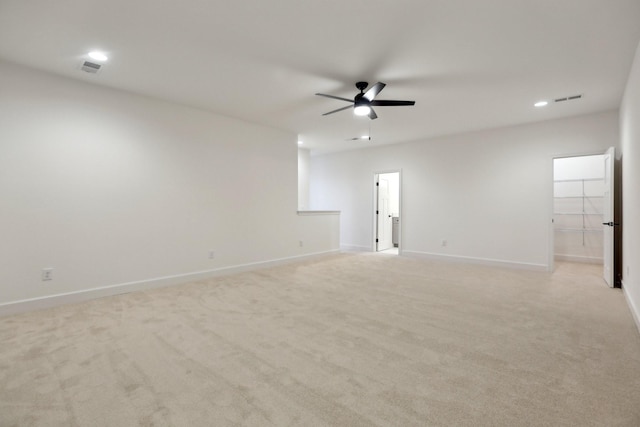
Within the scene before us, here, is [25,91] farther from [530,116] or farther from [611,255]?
[611,255]

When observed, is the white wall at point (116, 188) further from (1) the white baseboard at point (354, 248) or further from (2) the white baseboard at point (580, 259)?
(2) the white baseboard at point (580, 259)

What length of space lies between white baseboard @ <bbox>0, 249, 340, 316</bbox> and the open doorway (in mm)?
3136

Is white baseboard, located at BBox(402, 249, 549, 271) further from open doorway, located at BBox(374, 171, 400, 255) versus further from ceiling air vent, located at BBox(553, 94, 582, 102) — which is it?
ceiling air vent, located at BBox(553, 94, 582, 102)

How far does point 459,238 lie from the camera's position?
6117 mm

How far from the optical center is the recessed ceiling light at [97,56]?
9.75ft

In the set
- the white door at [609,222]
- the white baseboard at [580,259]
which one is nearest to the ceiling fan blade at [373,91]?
the white door at [609,222]

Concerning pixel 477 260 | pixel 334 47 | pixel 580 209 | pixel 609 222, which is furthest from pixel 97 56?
pixel 580 209

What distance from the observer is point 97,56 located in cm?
303

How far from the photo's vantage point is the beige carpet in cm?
162

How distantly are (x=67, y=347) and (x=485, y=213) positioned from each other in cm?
632

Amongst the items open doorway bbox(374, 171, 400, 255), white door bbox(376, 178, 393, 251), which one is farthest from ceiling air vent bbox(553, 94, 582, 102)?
white door bbox(376, 178, 393, 251)

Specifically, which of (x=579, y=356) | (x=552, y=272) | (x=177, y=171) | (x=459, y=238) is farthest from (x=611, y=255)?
(x=177, y=171)

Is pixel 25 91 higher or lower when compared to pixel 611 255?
higher

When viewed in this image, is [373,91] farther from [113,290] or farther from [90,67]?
[113,290]
